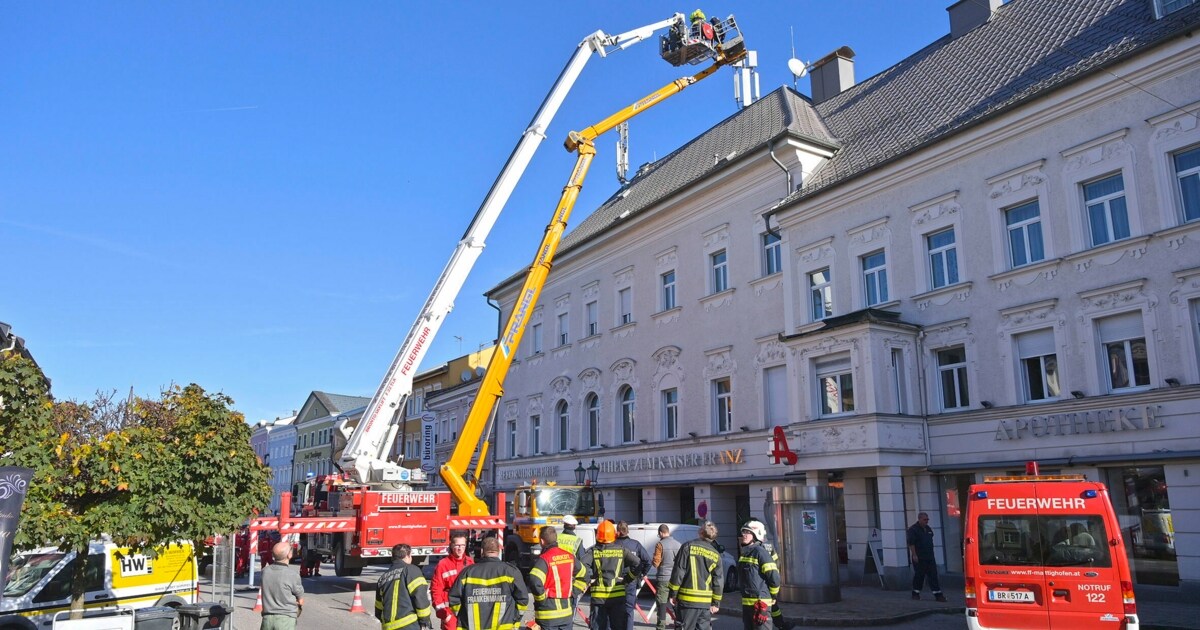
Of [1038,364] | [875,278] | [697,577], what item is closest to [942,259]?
[875,278]

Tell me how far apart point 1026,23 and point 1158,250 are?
8.73 meters

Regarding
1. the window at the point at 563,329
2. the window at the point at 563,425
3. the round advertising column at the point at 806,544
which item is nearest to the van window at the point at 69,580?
the round advertising column at the point at 806,544

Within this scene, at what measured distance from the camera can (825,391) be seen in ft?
→ 68.6

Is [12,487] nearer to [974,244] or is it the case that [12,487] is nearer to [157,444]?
[157,444]

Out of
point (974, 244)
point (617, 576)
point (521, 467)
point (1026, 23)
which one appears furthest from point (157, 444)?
point (521, 467)

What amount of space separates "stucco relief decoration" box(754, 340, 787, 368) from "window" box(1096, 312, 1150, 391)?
7.86 m

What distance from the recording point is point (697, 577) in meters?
9.25

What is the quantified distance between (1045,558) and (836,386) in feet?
34.2

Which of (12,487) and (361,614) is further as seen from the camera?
(361,614)

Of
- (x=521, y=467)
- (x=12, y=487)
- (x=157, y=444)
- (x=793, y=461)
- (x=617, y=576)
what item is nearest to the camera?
(x=12, y=487)

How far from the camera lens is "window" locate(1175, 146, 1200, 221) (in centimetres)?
1564

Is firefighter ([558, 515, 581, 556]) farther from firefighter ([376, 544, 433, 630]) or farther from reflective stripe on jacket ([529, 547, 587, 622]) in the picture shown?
firefighter ([376, 544, 433, 630])

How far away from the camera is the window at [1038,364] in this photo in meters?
17.5

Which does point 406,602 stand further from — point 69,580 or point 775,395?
point 775,395
